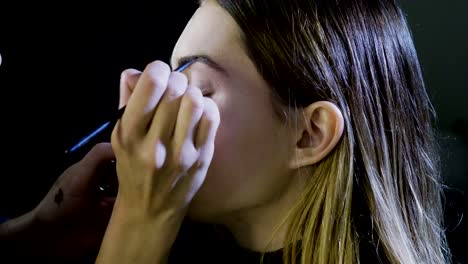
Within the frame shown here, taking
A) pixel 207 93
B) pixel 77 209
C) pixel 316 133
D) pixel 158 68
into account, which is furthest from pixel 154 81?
pixel 77 209

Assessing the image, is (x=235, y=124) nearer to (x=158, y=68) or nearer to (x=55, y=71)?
(x=158, y=68)

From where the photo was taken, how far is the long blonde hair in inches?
23.8

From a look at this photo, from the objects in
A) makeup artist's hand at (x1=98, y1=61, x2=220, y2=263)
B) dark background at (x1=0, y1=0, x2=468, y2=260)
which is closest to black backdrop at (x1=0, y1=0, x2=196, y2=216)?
dark background at (x1=0, y1=0, x2=468, y2=260)

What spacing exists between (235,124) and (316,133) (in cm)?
11

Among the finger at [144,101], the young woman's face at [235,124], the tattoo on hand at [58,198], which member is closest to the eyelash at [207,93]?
the young woman's face at [235,124]

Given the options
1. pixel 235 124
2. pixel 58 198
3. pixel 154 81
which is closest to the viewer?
pixel 154 81

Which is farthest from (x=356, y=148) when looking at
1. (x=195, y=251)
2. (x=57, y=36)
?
(x=57, y=36)

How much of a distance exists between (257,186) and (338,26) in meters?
0.24

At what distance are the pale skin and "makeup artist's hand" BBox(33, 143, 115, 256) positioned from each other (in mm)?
183

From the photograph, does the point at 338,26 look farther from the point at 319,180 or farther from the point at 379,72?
the point at 319,180

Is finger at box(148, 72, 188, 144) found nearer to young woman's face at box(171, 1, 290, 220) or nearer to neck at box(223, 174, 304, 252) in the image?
young woman's face at box(171, 1, 290, 220)

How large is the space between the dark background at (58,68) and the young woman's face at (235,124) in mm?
181

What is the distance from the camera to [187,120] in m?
0.50

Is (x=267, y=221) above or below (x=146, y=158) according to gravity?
below
